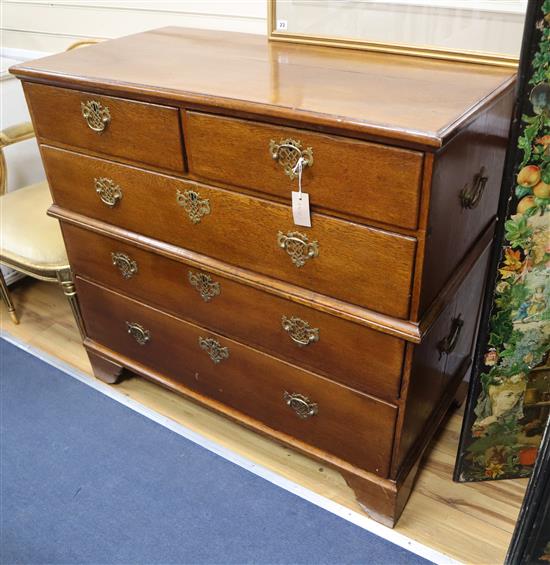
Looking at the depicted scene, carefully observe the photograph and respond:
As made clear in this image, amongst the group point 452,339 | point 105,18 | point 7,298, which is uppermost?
point 105,18

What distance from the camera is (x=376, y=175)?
1.02 m

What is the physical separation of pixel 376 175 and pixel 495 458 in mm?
874

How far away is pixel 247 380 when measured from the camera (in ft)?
4.98

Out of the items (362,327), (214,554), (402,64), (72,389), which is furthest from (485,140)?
(72,389)

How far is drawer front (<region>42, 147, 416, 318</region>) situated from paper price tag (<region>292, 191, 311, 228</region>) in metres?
0.02

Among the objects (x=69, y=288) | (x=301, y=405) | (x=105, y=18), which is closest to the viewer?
(x=301, y=405)

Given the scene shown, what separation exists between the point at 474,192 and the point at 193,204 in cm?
58

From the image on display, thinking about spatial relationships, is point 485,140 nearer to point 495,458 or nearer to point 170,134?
point 170,134

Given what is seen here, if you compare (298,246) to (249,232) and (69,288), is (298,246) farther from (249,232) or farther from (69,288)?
(69,288)

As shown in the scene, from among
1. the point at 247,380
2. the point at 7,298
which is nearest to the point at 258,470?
the point at 247,380

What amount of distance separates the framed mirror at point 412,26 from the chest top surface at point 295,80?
3 cm

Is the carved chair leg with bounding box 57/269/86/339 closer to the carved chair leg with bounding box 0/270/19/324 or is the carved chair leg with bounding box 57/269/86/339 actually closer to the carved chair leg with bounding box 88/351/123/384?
the carved chair leg with bounding box 88/351/123/384

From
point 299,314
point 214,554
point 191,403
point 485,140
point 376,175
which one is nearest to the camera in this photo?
point 376,175

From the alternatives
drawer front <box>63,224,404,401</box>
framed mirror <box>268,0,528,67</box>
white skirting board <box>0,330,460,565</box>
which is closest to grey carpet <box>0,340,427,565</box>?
white skirting board <box>0,330,460,565</box>
